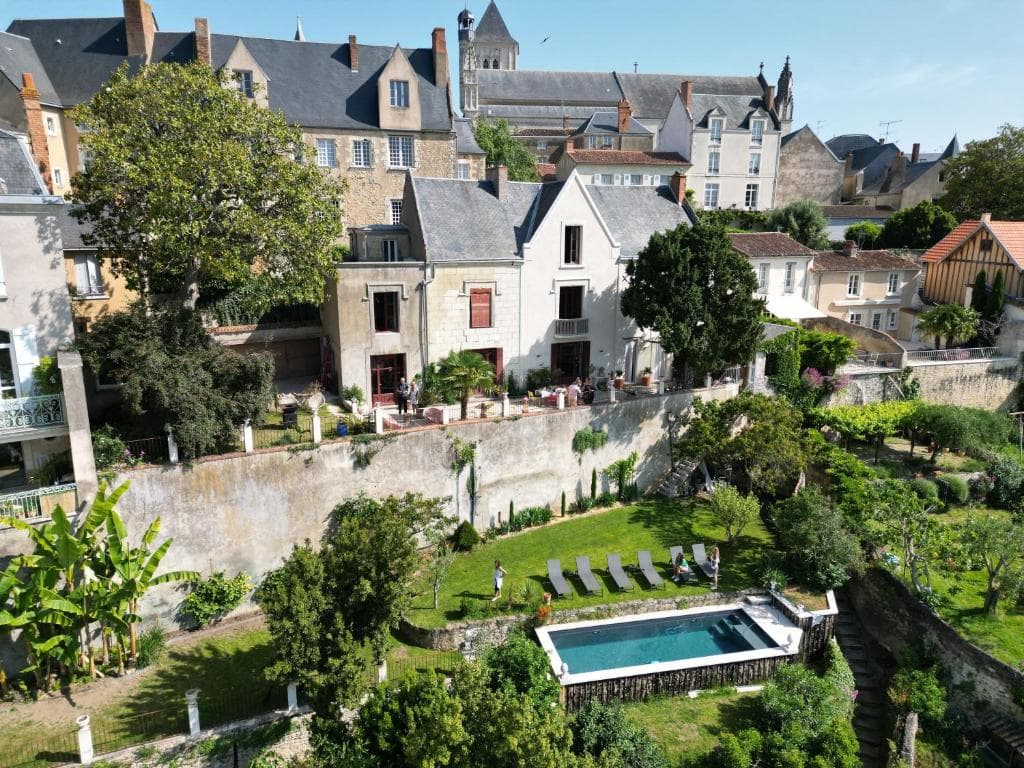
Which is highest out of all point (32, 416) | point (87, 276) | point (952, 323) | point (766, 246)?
point (766, 246)

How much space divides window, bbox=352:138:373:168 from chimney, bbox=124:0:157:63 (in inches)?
513

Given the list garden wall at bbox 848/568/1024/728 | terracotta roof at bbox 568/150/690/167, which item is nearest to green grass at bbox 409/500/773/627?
garden wall at bbox 848/568/1024/728

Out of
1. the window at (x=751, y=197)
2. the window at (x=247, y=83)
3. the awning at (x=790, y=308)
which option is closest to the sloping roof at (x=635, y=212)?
the awning at (x=790, y=308)

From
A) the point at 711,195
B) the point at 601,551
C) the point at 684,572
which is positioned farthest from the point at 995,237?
the point at 601,551

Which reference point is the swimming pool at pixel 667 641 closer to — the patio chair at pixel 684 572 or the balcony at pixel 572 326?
the patio chair at pixel 684 572

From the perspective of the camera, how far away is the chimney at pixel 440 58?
44.2m

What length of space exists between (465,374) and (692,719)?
13647 millimetres

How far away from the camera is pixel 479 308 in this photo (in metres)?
30.0

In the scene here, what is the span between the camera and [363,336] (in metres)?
28.0

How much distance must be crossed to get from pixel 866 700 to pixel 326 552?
56.5 feet

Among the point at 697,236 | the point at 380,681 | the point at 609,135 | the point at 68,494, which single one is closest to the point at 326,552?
the point at 380,681

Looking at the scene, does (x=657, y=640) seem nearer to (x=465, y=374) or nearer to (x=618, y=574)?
(x=618, y=574)

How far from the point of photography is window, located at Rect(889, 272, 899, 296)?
137 feet

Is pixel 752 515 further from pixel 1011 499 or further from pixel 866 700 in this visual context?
pixel 1011 499
